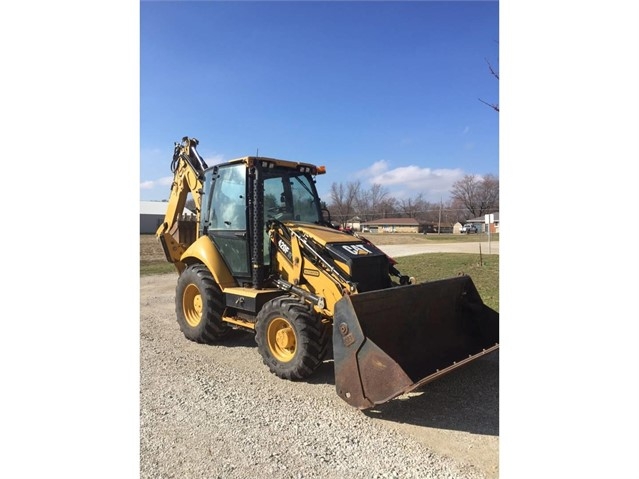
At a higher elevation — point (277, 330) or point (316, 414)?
point (277, 330)

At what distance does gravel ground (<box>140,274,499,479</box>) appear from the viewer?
9.18 feet

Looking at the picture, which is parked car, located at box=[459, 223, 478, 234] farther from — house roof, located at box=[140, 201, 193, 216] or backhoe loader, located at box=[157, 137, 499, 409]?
backhoe loader, located at box=[157, 137, 499, 409]

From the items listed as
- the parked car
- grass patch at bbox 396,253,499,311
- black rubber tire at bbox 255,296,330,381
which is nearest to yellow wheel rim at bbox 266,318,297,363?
black rubber tire at bbox 255,296,330,381

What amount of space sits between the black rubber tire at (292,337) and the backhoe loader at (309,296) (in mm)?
11

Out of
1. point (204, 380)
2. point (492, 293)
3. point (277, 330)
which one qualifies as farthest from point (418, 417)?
point (492, 293)

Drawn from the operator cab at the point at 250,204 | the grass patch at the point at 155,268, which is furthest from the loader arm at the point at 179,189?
the grass patch at the point at 155,268

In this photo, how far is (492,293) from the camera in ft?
27.0

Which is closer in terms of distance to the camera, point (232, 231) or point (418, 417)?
point (418, 417)

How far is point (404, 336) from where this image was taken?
4102 mm

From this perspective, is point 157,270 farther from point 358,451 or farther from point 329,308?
point 358,451

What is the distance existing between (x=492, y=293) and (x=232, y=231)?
17.8 feet

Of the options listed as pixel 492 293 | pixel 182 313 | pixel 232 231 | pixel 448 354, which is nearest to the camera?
pixel 448 354

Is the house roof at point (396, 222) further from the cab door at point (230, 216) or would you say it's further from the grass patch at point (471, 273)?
the cab door at point (230, 216)

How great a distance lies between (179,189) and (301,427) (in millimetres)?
4699
